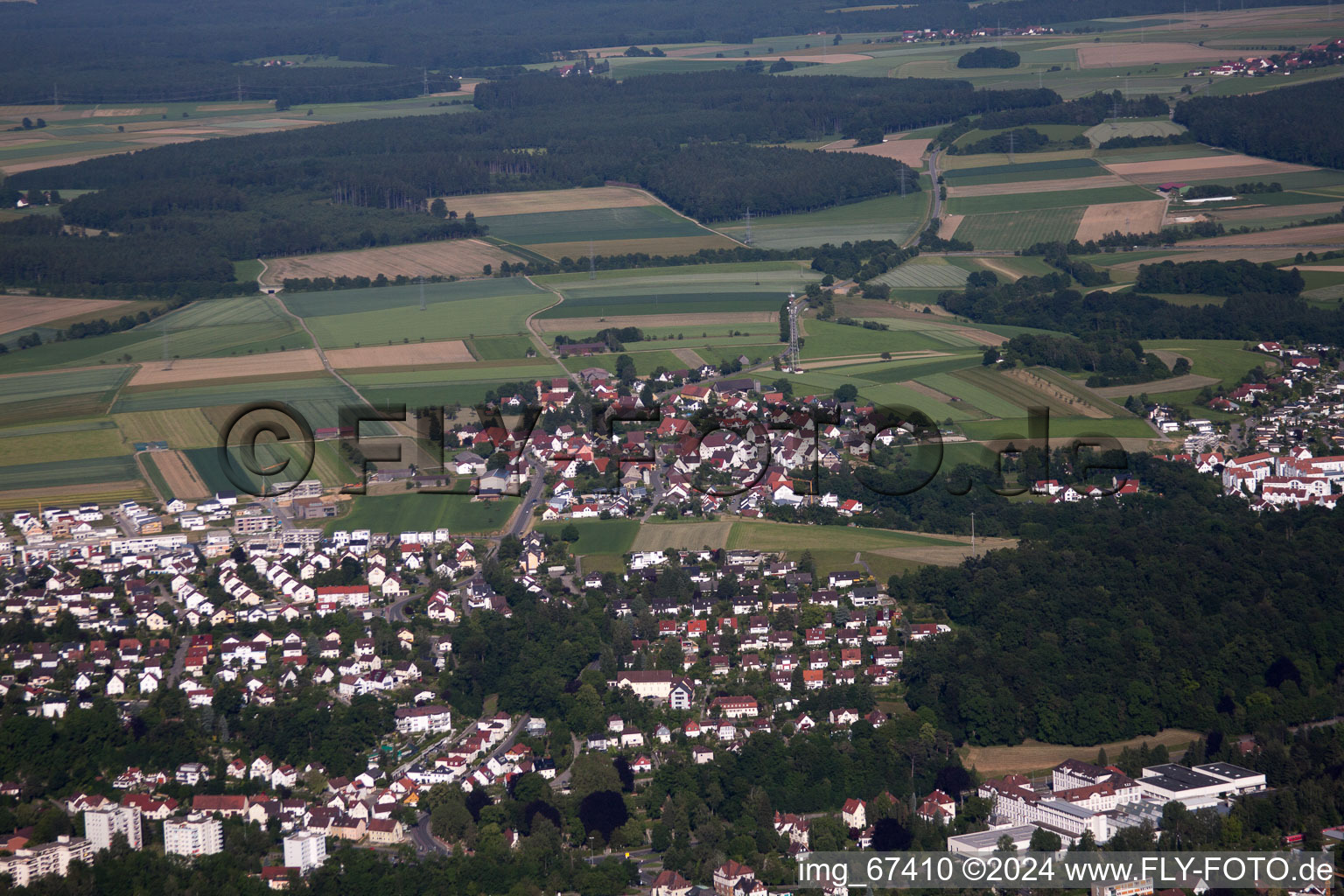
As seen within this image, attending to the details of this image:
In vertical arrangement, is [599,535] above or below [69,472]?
below

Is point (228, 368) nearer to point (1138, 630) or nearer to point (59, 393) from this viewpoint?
point (59, 393)

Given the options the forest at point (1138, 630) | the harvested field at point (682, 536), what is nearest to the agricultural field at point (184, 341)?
the harvested field at point (682, 536)

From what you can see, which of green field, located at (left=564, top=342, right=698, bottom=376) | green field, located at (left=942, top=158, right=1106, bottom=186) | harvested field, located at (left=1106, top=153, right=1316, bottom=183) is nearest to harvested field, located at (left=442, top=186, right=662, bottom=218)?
green field, located at (left=942, top=158, right=1106, bottom=186)

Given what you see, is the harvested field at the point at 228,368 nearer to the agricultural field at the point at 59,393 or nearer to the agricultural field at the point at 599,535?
the agricultural field at the point at 59,393

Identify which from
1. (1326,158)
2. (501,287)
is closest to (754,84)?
(1326,158)

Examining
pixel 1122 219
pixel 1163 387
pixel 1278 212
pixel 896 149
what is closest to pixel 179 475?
pixel 1163 387

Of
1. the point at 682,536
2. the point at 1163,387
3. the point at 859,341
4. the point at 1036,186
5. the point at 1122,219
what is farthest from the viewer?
the point at 1036,186
